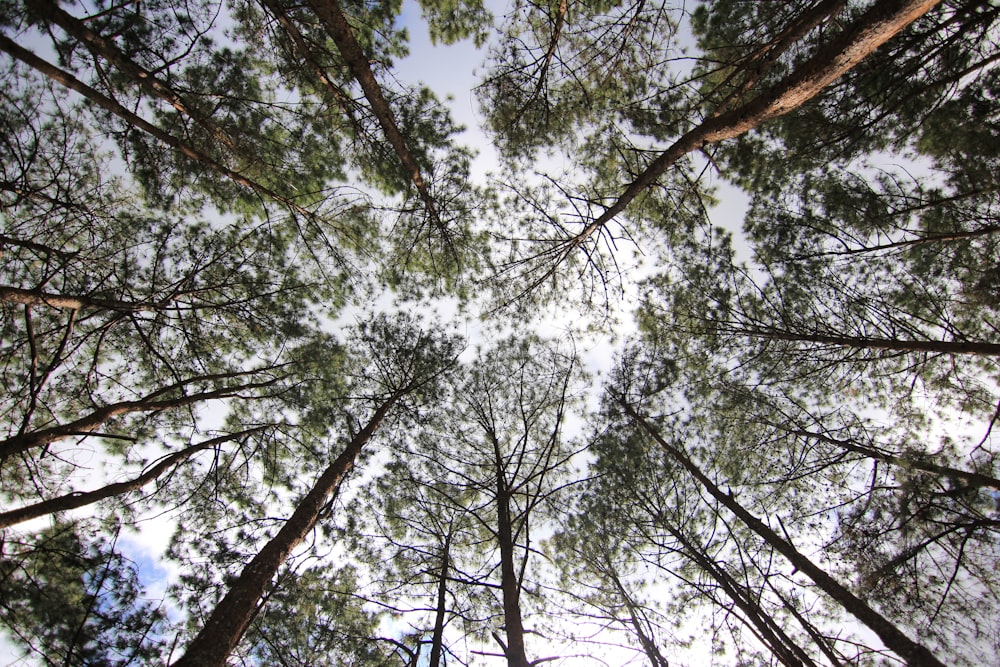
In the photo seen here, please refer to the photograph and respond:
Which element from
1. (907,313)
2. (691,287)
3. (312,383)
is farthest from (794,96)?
(312,383)

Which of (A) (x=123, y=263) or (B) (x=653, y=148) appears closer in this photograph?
(A) (x=123, y=263)

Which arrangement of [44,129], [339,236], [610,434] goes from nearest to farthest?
[44,129] < [339,236] < [610,434]

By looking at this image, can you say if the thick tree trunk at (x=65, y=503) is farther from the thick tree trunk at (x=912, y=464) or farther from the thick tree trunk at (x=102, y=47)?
the thick tree trunk at (x=912, y=464)

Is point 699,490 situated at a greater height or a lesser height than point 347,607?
greater

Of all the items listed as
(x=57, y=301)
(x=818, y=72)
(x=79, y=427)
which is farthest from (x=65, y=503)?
(x=818, y=72)

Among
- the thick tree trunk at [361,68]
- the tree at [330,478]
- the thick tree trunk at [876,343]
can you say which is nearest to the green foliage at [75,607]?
the tree at [330,478]

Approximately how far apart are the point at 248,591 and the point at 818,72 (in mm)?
6157

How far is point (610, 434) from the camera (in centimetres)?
790

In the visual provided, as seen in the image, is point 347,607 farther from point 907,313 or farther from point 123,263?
point 907,313

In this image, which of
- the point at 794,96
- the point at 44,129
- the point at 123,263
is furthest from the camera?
the point at 123,263

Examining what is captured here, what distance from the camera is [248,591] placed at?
338cm

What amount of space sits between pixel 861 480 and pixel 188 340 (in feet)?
31.2

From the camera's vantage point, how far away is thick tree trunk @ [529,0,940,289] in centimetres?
274

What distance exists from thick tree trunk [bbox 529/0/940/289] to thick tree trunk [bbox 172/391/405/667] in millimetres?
5158
